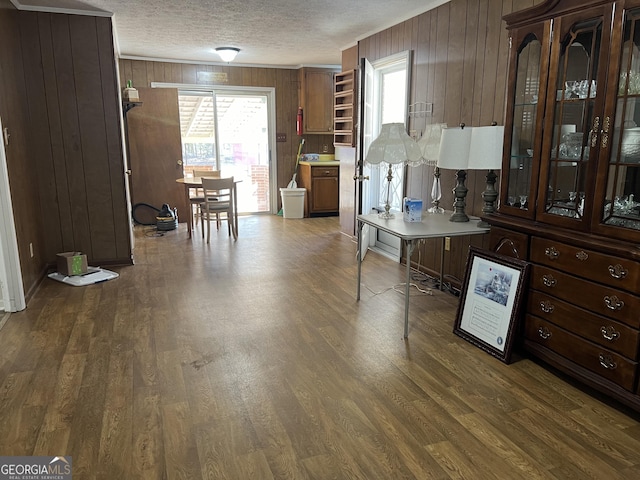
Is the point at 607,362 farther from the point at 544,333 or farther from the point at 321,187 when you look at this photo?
the point at 321,187

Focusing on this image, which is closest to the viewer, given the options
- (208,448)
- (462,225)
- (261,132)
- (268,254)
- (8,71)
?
(208,448)

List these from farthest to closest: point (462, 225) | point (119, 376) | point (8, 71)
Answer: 1. point (8, 71)
2. point (462, 225)
3. point (119, 376)

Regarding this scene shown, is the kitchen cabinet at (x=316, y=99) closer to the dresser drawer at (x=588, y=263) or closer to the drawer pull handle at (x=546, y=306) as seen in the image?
the dresser drawer at (x=588, y=263)

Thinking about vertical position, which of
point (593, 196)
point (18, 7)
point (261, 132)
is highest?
point (18, 7)

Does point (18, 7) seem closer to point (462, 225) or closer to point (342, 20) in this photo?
point (342, 20)

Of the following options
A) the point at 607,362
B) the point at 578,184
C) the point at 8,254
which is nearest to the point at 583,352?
the point at 607,362

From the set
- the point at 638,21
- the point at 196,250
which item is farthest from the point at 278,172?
the point at 638,21

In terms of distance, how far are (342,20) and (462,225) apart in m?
2.58

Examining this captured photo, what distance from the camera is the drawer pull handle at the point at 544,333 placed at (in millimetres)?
2610

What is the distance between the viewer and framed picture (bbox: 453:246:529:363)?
273cm

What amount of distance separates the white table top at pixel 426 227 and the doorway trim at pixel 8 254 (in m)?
2.59

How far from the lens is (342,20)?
466cm

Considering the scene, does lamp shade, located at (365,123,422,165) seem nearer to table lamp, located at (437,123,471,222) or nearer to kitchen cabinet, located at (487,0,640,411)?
table lamp, located at (437,123,471,222)

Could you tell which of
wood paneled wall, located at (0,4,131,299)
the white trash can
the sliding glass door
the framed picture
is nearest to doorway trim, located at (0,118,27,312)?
wood paneled wall, located at (0,4,131,299)
